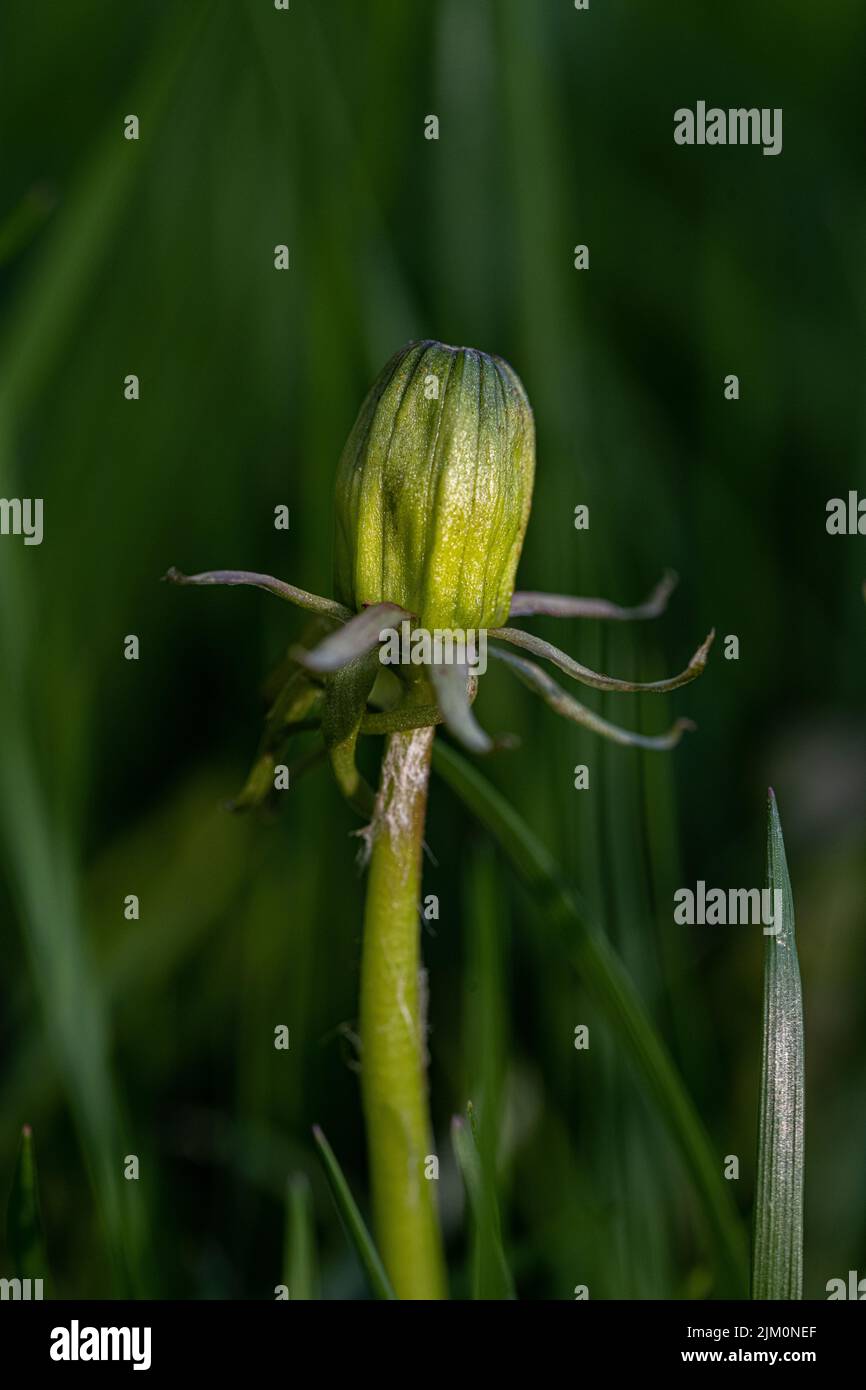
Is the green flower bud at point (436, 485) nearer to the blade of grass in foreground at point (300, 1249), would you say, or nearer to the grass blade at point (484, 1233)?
the grass blade at point (484, 1233)

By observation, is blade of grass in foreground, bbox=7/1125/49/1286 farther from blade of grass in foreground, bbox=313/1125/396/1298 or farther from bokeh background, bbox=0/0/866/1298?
blade of grass in foreground, bbox=313/1125/396/1298

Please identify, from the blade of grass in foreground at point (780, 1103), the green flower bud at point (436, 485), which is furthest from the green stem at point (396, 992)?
the blade of grass in foreground at point (780, 1103)

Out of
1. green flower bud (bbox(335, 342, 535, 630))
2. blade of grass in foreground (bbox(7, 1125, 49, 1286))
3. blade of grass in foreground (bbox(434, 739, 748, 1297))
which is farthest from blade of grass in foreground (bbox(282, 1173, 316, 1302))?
green flower bud (bbox(335, 342, 535, 630))

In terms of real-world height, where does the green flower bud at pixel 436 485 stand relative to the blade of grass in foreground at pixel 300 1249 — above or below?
above

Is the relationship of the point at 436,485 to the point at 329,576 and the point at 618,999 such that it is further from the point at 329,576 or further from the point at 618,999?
the point at 329,576

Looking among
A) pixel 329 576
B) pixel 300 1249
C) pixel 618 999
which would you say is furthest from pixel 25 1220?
pixel 329 576

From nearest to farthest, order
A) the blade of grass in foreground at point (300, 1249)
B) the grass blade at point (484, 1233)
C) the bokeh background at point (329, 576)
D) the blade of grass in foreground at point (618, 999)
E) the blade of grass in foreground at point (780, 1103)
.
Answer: the blade of grass in foreground at point (780, 1103), the grass blade at point (484, 1233), the blade of grass in foreground at point (300, 1249), the blade of grass in foreground at point (618, 999), the bokeh background at point (329, 576)

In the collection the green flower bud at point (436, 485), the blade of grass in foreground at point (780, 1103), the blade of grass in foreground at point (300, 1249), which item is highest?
the green flower bud at point (436, 485)

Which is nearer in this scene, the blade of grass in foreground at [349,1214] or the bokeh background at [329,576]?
the blade of grass in foreground at [349,1214]
